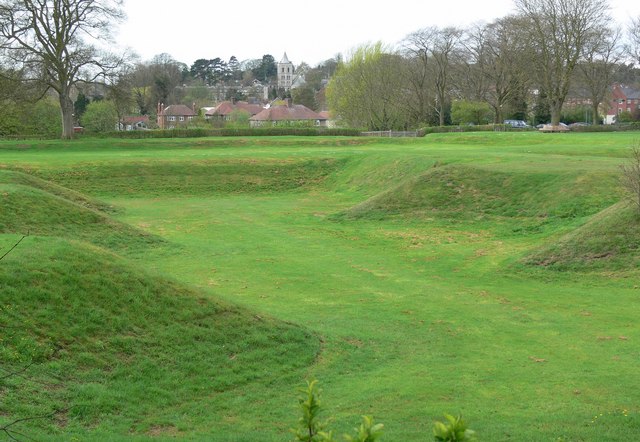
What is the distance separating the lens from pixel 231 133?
238 feet

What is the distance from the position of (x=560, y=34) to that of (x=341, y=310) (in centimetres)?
6621

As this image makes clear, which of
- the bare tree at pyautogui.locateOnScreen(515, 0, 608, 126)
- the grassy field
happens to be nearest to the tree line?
the bare tree at pyautogui.locateOnScreen(515, 0, 608, 126)

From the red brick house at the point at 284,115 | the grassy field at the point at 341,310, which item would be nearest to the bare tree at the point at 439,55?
the red brick house at the point at 284,115

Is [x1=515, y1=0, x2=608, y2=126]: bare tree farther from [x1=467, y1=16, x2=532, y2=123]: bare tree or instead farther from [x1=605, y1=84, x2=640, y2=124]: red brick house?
[x1=605, y1=84, x2=640, y2=124]: red brick house

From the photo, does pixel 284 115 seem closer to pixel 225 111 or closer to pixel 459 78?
pixel 225 111

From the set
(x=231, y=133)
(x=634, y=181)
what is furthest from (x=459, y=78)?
(x=634, y=181)

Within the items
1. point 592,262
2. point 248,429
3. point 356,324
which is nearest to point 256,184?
point 592,262

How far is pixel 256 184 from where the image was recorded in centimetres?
4559

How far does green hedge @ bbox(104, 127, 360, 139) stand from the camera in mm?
66500

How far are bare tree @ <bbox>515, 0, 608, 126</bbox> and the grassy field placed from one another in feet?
136

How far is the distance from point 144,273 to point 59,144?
4897 cm

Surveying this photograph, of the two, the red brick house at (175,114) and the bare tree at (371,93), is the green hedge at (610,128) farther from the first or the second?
the red brick house at (175,114)

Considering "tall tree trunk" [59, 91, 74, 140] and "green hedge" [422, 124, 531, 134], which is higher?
"tall tree trunk" [59, 91, 74, 140]

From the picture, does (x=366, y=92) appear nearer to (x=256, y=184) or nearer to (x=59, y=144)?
(x=59, y=144)
